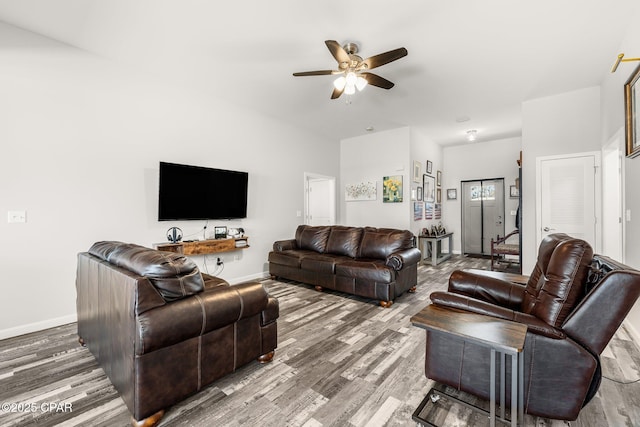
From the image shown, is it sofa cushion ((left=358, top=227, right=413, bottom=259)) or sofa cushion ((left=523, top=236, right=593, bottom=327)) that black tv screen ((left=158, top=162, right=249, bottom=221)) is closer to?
sofa cushion ((left=358, top=227, right=413, bottom=259))

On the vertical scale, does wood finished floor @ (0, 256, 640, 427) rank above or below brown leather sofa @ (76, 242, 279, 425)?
below

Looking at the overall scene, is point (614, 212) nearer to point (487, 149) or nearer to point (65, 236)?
point (487, 149)

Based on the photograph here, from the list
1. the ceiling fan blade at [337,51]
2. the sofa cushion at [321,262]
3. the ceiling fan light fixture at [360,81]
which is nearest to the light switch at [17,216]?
the sofa cushion at [321,262]

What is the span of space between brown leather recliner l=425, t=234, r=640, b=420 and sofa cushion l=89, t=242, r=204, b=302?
5.15 ft

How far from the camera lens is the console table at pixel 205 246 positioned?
3.58 metres

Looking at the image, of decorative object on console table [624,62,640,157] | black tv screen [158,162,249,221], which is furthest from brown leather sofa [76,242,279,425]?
decorative object on console table [624,62,640,157]

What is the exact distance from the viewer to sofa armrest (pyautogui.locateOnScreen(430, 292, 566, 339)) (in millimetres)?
1438

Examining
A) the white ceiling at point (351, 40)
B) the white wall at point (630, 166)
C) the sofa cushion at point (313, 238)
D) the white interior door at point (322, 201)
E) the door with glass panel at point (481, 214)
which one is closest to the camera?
the white ceiling at point (351, 40)

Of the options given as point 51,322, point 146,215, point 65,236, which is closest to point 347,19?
point 146,215

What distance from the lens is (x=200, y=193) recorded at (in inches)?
156

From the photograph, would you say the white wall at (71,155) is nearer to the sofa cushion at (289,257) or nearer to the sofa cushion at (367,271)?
the sofa cushion at (289,257)

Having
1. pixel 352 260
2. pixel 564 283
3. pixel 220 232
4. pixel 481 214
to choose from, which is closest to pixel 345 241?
pixel 352 260

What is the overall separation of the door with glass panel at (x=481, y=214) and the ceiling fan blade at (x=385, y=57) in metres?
5.68

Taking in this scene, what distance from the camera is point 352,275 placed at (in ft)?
12.1
